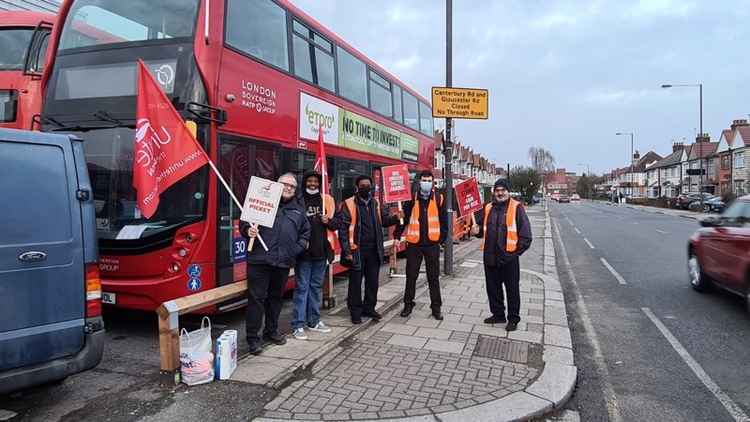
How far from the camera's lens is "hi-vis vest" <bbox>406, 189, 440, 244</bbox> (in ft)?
20.5

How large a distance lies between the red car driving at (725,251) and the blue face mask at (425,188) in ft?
13.5

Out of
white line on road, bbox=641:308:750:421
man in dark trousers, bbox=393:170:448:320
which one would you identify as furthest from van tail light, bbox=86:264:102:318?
white line on road, bbox=641:308:750:421

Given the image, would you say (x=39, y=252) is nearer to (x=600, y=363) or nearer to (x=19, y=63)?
(x=600, y=363)

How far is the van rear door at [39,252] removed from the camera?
324 centimetres

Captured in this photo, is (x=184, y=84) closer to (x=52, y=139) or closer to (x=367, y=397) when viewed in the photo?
(x=52, y=139)

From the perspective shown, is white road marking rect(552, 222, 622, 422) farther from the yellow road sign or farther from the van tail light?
the van tail light

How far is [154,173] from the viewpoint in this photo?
4.63 m

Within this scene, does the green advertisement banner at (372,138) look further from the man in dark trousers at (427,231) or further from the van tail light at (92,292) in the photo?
the van tail light at (92,292)

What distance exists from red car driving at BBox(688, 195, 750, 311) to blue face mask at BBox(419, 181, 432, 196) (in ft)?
13.5

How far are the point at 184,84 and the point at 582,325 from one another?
5668 mm

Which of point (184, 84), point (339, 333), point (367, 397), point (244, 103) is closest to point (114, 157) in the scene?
point (184, 84)

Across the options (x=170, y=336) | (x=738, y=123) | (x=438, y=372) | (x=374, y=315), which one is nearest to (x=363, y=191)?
(x=374, y=315)

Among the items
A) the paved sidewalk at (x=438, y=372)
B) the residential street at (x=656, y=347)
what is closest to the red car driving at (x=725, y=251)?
the residential street at (x=656, y=347)

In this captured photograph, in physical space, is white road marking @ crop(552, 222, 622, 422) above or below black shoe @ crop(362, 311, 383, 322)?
below
